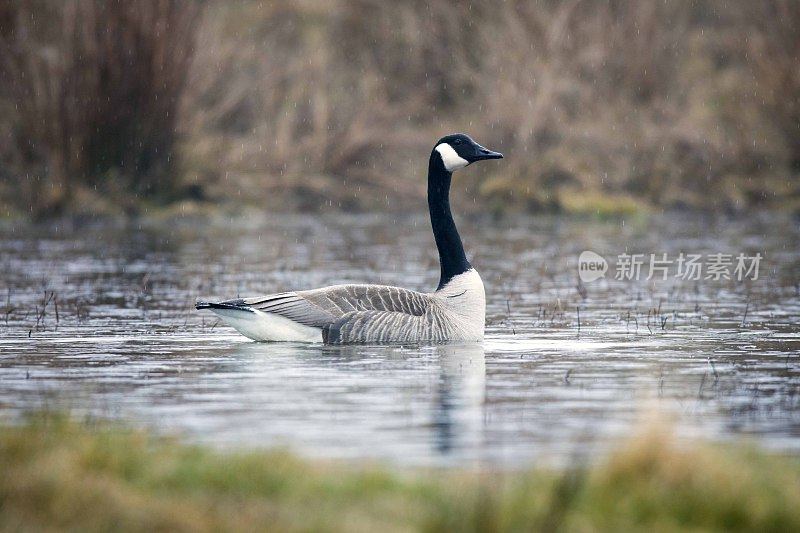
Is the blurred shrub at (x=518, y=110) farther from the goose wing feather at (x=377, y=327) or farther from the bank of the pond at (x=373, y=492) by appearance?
the bank of the pond at (x=373, y=492)

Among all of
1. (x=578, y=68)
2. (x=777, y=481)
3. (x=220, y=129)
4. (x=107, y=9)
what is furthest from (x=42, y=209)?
(x=777, y=481)

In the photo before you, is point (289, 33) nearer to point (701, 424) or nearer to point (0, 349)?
point (0, 349)

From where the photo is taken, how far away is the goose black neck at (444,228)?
14.5 metres

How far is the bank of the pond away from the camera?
6.63 metres

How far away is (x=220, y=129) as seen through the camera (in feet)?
121

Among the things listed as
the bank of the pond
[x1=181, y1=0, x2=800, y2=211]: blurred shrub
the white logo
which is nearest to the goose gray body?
the bank of the pond

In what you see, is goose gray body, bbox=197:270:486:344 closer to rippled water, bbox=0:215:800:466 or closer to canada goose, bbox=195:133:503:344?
canada goose, bbox=195:133:503:344

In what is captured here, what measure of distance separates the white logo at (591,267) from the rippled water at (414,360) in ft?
0.78

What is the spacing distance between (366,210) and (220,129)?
4.16 metres

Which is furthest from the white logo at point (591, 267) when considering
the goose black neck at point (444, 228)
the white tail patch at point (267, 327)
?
the white tail patch at point (267, 327)

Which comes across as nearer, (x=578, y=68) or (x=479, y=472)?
(x=479, y=472)

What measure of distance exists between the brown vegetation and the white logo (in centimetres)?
1093

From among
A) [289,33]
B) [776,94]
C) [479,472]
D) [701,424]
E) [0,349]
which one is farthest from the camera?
[289,33]

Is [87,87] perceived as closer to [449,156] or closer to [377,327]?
[449,156]
